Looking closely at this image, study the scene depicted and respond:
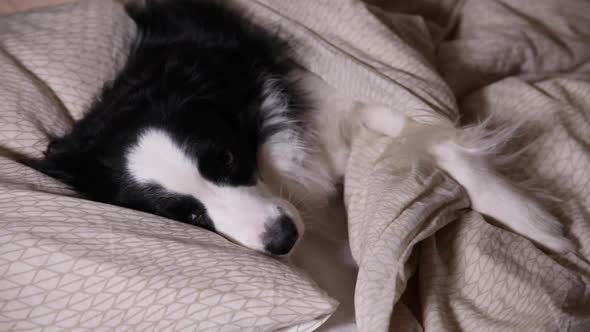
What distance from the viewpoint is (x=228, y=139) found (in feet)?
4.41

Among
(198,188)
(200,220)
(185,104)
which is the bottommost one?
(200,220)

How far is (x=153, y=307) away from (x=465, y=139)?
936mm

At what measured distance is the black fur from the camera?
127 centimetres

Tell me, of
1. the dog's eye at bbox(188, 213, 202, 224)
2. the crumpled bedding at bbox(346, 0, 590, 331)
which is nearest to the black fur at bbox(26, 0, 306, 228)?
the dog's eye at bbox(188, 213, 202, 224)

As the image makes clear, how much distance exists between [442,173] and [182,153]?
69 centimetres

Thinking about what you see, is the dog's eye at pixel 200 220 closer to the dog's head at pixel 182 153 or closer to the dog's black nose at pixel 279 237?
the dog's head at pixel 182 153

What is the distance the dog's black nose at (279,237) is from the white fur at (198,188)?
15 mm

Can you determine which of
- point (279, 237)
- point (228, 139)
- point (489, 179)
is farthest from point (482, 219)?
point (228, 139)

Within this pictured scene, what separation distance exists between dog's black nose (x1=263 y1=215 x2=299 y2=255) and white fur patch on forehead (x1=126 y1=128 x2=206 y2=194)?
23 centimetres

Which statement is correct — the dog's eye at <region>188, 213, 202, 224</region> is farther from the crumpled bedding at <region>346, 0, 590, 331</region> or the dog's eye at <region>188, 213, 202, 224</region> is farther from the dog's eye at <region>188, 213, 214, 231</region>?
the crumpled bedding at <region>346, 0, 590, 331</region>

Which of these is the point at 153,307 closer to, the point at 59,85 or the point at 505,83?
the point at 59,85

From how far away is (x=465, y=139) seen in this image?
1360mm

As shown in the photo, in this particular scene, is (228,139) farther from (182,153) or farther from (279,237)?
(279,237)

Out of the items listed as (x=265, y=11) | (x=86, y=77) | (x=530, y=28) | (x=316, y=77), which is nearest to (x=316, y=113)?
(x=316, y=77)
